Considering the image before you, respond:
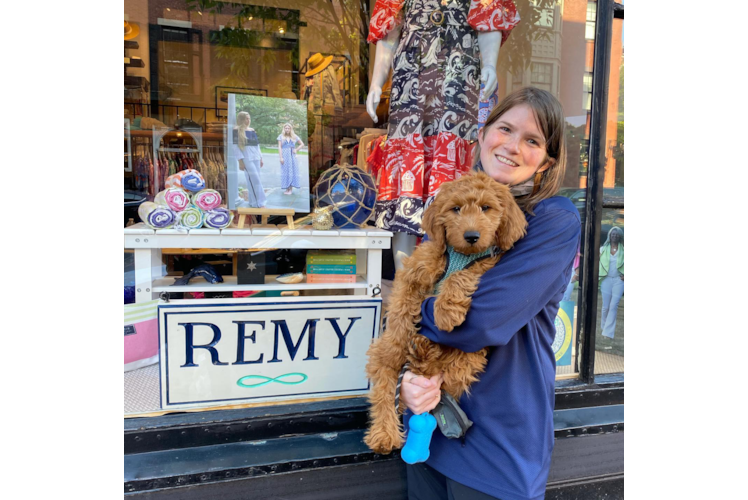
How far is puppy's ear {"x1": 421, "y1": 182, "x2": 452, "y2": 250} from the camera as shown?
48.6 inches

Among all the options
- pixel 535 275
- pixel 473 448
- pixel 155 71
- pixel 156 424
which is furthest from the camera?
pixel 155 71

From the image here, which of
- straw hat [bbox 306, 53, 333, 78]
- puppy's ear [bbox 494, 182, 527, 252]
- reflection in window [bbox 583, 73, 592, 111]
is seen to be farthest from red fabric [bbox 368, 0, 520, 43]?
puppy's ear [bbox 494, 182, 527, 252]

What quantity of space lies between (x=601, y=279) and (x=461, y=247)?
1.81m

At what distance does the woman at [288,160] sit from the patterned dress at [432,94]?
0.51 m

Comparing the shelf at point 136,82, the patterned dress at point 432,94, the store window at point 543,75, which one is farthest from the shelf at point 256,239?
the store window at point 543,75

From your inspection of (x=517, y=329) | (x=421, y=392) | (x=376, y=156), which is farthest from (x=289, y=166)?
(x=517, y=329)

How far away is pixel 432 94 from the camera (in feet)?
8.13

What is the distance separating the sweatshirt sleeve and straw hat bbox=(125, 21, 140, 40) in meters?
2.59

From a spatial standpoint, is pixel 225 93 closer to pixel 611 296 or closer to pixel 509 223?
pixel 509 223
